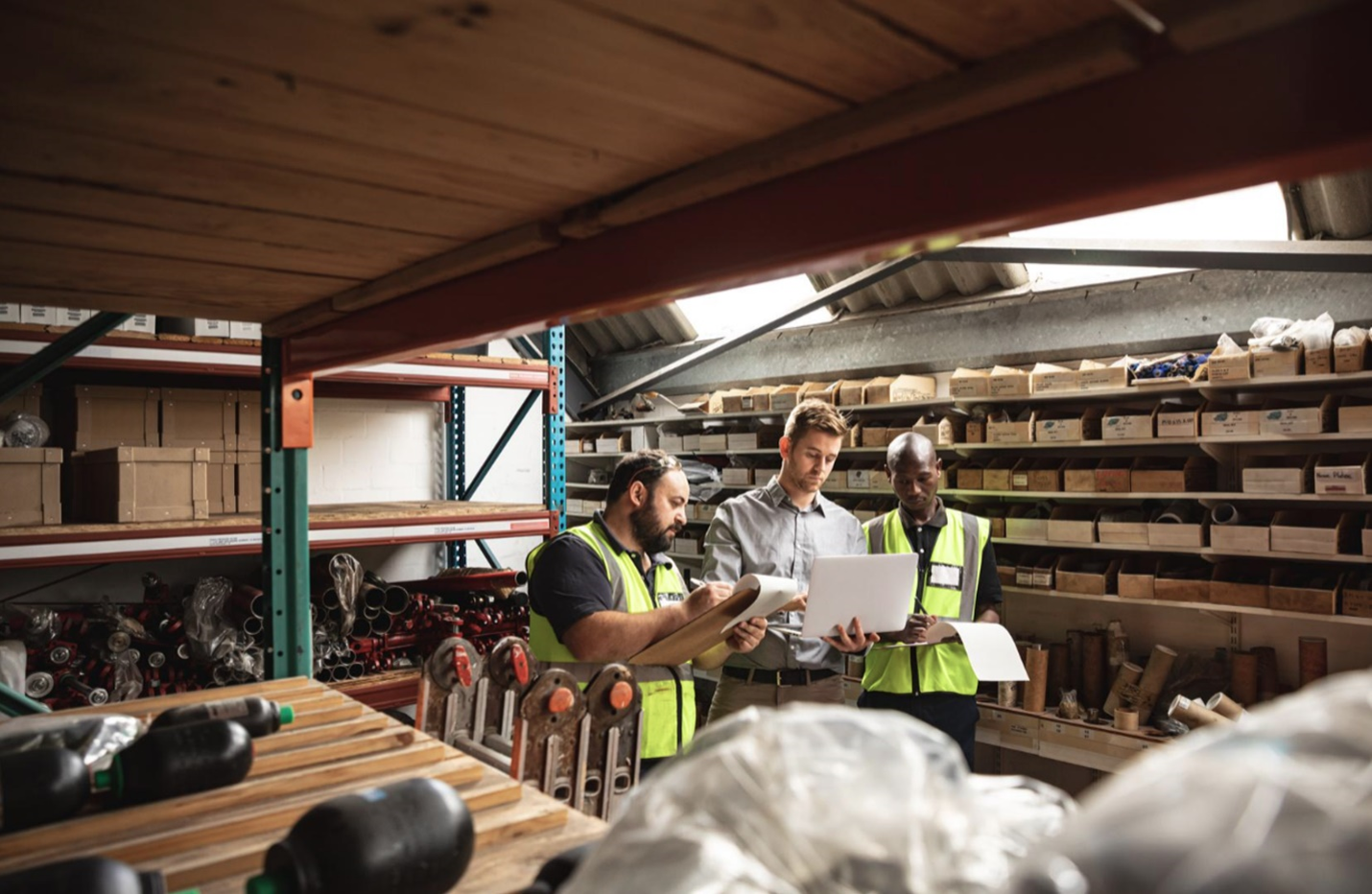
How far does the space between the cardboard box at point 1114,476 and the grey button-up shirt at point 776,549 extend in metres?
1.64

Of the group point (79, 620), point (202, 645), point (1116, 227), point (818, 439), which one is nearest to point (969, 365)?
point (1116, 227)

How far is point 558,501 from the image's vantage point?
481cm

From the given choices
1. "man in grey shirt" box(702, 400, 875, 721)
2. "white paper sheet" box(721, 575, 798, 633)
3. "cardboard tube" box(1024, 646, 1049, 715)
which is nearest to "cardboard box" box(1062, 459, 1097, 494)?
"cardboard tube" box(1024, 646, 1049, 715)

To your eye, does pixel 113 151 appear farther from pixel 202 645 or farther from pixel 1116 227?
pixel 1116 227

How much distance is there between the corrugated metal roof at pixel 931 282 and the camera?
5.40 metres

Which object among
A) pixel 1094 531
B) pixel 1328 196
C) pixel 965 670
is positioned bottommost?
pixel 965 670

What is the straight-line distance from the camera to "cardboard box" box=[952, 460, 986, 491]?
503 centimetres

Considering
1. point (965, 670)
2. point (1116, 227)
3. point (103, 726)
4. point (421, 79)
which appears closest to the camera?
point (421, 79)

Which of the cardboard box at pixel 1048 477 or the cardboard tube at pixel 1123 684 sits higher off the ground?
the cardboard box at pixel 1048 477

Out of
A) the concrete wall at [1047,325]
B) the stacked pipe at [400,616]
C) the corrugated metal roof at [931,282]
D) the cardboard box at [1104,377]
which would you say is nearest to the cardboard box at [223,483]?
the stacked pipe at [400,616]

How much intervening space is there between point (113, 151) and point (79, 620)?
12.5ft

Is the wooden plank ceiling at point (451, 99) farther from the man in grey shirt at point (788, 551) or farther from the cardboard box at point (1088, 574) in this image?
the cardboard box at point (1088, 574)

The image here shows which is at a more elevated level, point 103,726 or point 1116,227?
point 1116,227

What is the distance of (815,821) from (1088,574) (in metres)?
4.60
